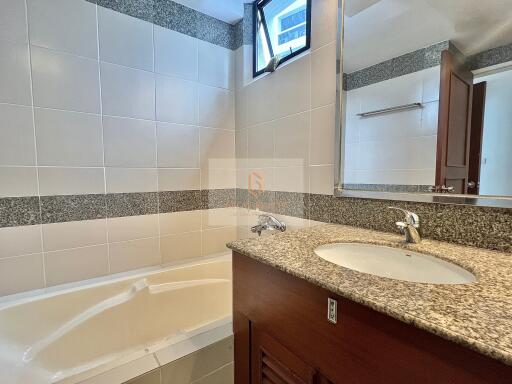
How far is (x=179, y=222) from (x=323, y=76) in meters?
1.22

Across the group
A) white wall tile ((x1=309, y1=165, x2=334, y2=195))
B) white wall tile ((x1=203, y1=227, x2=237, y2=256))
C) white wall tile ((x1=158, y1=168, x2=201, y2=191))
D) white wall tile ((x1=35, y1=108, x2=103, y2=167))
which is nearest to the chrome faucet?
white wall tile ((x1=309, y1=165, x2=334, y2=195))

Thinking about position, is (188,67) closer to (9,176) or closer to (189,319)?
(9,176)

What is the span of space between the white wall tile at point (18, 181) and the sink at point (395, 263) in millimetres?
1360

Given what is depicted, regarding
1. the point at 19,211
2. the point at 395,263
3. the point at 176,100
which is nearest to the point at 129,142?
the point at 176,100

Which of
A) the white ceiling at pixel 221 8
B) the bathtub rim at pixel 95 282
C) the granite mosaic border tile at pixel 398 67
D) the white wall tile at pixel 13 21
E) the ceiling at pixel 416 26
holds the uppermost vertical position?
the white ceiling at pixel 221 8

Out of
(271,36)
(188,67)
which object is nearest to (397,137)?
(271,36)

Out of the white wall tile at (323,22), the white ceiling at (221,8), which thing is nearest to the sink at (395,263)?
the white wall tile at (323,22)

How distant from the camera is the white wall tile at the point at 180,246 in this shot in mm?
1665

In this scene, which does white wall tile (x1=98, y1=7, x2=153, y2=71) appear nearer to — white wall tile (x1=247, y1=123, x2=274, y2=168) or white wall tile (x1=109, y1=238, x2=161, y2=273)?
white wall tile (x1=247, y1=123, x2=274, y2=168)

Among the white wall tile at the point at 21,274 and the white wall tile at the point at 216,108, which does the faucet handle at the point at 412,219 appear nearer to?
the white wall tile at the point at 216,108

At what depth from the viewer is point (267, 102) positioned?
5.21 feet

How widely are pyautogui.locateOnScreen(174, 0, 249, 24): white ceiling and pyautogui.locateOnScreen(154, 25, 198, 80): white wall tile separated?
0.64 ft

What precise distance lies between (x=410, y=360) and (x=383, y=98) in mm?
938

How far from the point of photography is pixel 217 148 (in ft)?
5.98
